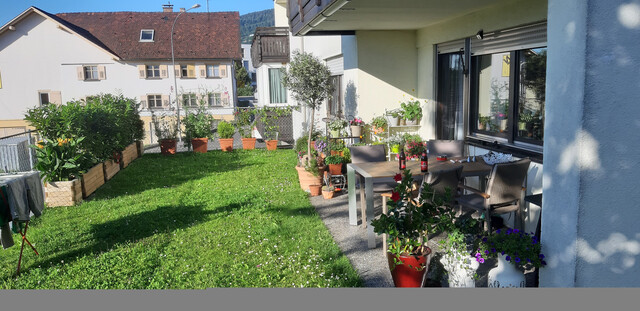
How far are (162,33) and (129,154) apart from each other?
77.4 ft

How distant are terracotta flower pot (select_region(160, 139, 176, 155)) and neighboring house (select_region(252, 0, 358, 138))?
3810mm

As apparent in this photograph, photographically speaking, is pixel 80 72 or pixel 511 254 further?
pixel 80 72

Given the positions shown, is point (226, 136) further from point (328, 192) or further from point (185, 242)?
point (185, 242)

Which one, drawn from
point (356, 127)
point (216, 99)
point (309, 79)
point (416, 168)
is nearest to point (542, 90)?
point (416, 168)

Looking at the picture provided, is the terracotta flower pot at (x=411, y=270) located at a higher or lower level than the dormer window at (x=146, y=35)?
lower

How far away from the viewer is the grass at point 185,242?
4.56 metres

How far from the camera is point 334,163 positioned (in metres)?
7.96

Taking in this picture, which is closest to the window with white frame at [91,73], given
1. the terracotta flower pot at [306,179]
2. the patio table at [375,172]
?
the terracotta flower pot at [306,179]

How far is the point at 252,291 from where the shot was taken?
2668 mm

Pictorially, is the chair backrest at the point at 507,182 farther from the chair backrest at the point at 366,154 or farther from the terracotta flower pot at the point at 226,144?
the terracotta flower pot at the point at 226,144

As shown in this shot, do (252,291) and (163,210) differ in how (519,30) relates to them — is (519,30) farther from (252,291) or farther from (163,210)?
(163,210)

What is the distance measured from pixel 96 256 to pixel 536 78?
5.69m

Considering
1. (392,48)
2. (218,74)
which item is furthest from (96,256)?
Result: (218,74)

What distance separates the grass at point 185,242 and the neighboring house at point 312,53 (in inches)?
107
